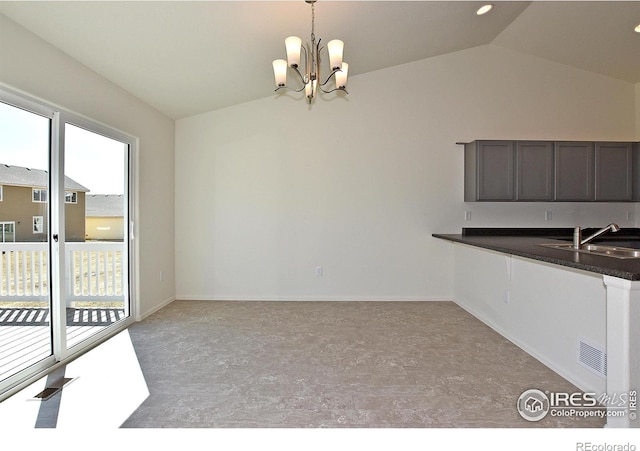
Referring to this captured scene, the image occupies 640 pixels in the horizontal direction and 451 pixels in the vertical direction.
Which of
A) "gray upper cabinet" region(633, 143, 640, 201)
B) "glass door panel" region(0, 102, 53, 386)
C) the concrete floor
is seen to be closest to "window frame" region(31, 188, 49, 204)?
"glass door panel" region(0, 102, 53, 386)

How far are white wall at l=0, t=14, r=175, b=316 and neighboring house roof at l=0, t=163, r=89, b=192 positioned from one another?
54 centimetres

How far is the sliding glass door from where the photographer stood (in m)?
2.22

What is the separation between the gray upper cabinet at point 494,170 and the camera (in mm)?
3939

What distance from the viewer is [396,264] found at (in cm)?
429

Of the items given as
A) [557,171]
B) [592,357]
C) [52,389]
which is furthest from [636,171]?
[52,389]

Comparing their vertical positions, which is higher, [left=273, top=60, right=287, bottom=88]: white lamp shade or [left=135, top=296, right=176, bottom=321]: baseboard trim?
[left=273, top=60, right=287, bottom=88]: white lamp shade

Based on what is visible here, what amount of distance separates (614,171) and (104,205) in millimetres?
5981

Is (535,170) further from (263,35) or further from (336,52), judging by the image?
(263,35)

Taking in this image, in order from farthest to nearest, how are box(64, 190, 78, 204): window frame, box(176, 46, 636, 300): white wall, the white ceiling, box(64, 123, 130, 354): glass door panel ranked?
1. box(176, 46, 636, 300): white wall
2. box(64, 123, 130, 354): glass door panel
3. box(64, 190, 78, 204): window frame
4. the white ceiling

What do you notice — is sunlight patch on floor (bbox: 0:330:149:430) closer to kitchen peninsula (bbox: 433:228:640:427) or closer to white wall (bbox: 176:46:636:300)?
white wall (bbox: 176:46:636:300)

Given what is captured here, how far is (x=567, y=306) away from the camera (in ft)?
7.64

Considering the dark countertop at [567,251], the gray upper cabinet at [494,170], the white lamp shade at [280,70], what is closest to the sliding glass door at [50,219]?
the white lamp shade at [280,70]

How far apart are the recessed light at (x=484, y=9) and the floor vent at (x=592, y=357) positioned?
3182 millimetres
